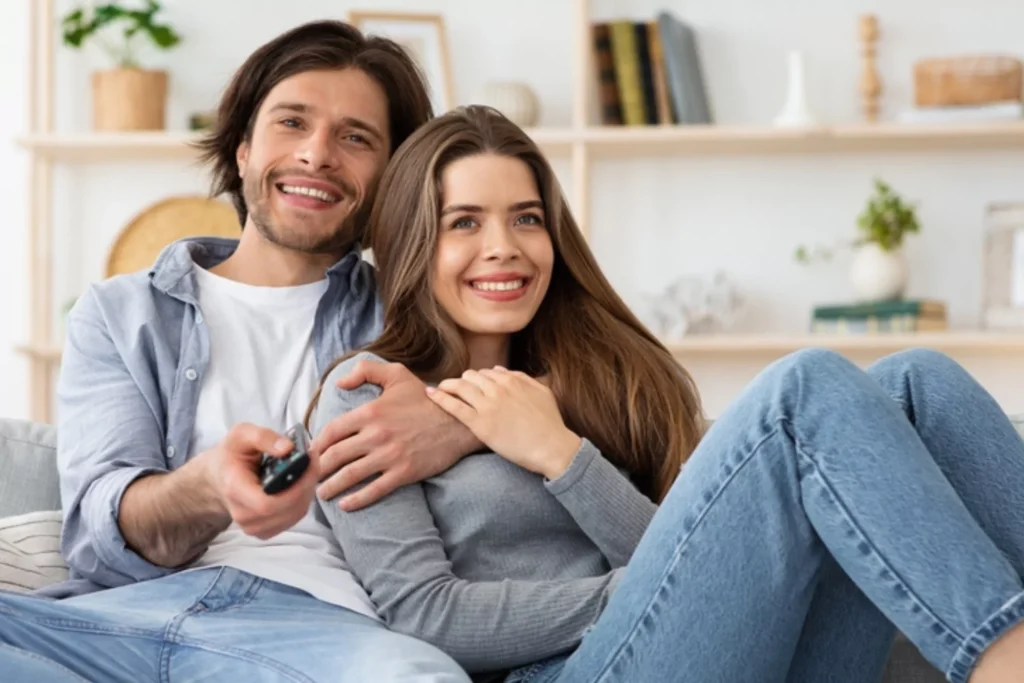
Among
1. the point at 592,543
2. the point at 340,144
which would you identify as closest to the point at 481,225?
the point at 340,144

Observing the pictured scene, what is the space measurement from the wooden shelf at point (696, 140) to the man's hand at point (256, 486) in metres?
2.33

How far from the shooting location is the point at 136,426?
1.75 metres

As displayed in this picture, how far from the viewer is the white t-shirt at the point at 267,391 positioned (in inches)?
64.4

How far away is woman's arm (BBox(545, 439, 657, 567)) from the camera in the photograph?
1604 millimetres

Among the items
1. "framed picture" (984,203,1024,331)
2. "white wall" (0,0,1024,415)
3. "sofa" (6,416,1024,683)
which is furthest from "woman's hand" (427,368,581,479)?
"framed picture" (984,203,1024,331)

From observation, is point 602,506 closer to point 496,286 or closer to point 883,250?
point 496,286

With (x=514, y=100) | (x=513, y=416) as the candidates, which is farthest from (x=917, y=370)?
(x=514, y=100)

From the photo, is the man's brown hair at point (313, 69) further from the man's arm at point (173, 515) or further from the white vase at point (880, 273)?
the white vase at point (880, 273)

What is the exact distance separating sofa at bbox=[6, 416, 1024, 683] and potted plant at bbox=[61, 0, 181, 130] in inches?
76.8

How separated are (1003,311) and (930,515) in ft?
8.55

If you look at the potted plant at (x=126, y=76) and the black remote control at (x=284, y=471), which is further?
the potted plant at (x=126, y=76)

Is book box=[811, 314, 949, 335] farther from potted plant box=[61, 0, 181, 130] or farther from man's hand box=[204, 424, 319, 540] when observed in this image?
man's hand box=[204, 424, 319, 540]

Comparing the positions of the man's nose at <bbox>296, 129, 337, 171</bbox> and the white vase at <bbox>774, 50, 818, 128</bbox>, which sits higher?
the white vase at <bbox>774, 50, 818, 128</bbox>

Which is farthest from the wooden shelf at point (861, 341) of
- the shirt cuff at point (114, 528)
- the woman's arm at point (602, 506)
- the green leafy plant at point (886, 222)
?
the shirt cuff at point (114, 528)
